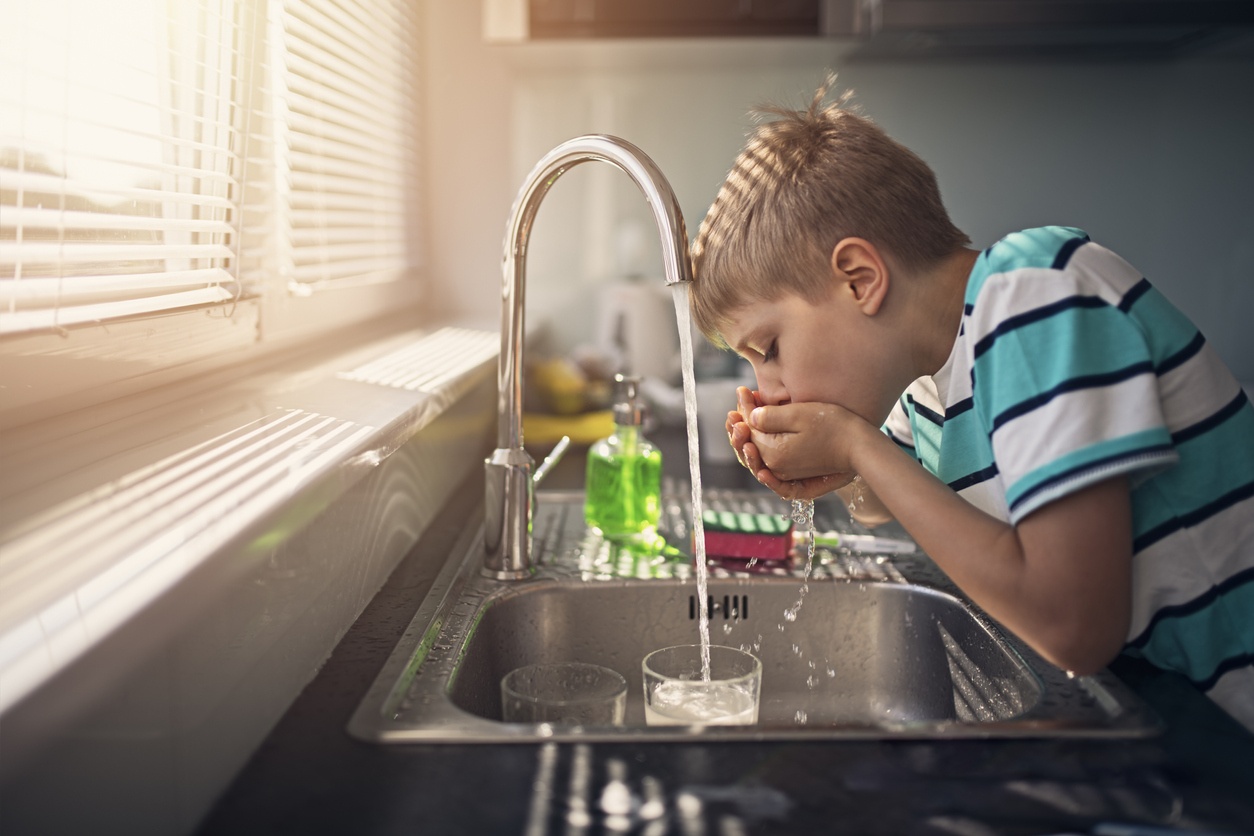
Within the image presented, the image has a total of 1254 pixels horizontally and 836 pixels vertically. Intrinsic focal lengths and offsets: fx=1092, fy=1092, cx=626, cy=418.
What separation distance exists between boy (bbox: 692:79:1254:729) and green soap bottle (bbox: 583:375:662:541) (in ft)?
0.73

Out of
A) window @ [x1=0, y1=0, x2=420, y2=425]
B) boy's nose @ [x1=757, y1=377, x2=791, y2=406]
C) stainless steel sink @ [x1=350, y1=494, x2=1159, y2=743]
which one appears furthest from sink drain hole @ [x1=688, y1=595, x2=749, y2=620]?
window @ [x1=0, y1=0, x2=420, y2=425]

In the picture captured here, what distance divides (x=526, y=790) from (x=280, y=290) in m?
0.98

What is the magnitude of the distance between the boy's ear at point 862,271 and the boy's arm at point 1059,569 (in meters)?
0.22

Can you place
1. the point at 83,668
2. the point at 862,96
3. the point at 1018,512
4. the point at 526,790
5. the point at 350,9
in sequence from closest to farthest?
the point at 83,668 < the point at 526,790 < the point at 1018,512 < the point at 350,9 < the point at 862,96

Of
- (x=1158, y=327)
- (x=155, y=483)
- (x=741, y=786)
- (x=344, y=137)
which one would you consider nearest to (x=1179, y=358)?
(x=1158, y=327)

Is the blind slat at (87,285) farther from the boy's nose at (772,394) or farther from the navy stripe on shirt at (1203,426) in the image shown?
the navy stripe on shirt at (1203,426)

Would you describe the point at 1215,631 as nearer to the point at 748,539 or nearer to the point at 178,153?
the point at 748,539

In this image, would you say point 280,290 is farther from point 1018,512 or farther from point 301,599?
point 1018,512

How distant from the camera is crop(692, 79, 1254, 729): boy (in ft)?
2.51

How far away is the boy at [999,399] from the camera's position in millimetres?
766

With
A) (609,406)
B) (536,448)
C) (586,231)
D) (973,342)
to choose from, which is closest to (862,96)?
(586,231)

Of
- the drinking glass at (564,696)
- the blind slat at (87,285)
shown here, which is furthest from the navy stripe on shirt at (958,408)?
the blind slat at (87,285)

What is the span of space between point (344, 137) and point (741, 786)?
1.43 meters

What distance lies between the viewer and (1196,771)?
0.67 metres
